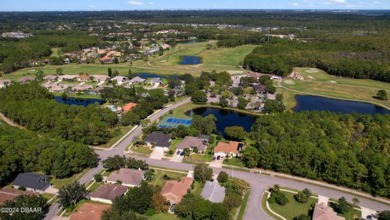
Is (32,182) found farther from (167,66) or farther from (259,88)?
(167,66)

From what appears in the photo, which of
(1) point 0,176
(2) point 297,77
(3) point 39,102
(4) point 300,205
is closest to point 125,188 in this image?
(1) point 0,176

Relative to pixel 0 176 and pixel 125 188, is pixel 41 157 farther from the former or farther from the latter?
pixel 125 188

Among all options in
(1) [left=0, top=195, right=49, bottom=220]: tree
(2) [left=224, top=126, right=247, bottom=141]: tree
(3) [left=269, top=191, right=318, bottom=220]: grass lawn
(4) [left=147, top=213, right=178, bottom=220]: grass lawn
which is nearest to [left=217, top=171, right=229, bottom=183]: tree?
(3) [left=269, top=191, right=318, bottom=220]: grass lawn

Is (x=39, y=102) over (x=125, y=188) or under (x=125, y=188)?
over

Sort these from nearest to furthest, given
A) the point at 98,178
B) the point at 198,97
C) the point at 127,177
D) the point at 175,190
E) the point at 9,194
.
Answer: the point at 9,194
the point at 175,190
the point at 127,177
the point at 98,178
the point at 198,97

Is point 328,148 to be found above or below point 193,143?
above

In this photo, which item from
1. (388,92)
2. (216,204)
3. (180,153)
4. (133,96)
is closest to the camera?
(216,204)

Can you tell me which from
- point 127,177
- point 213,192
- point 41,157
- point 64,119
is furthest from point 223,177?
point 64,119
